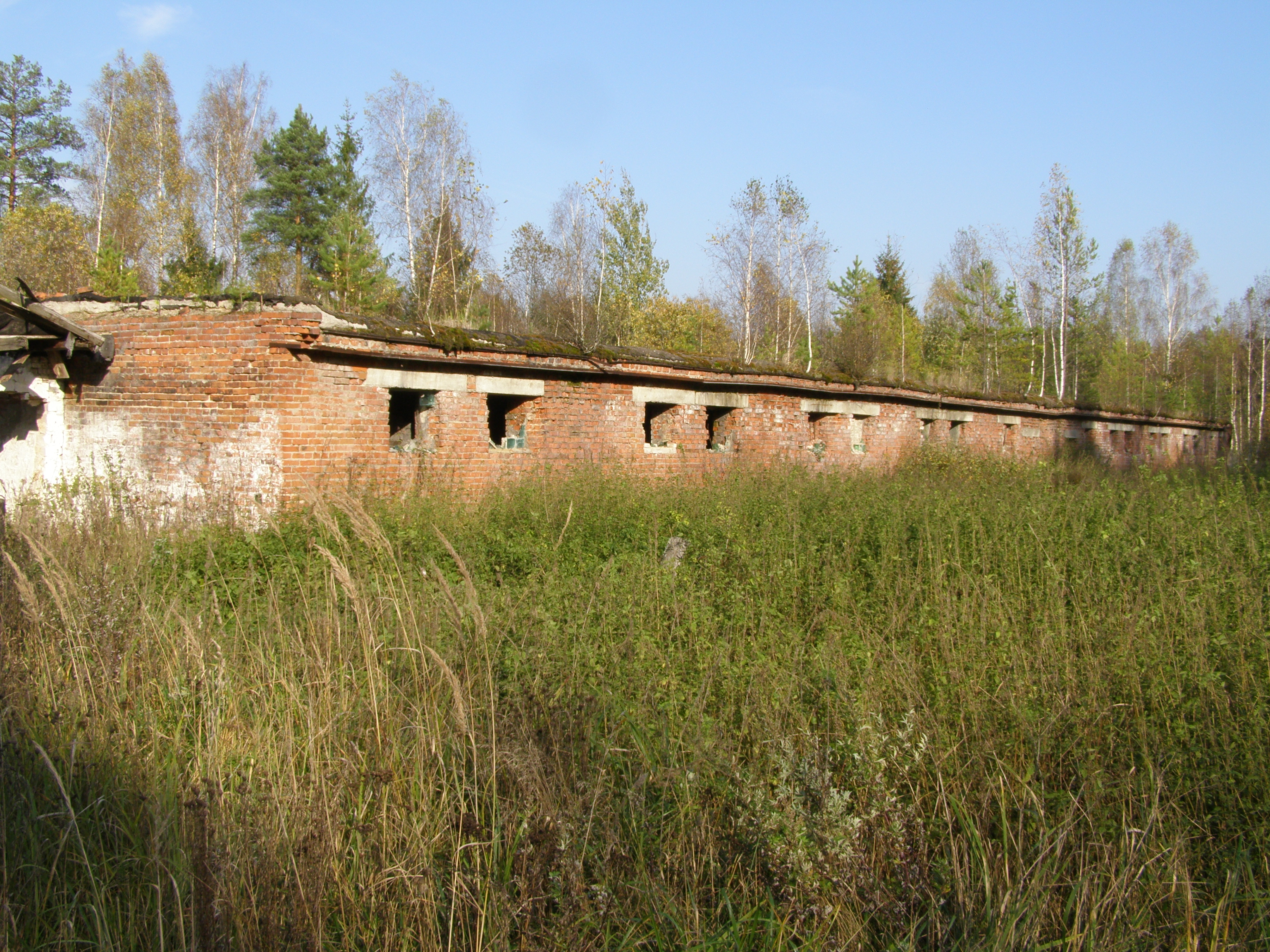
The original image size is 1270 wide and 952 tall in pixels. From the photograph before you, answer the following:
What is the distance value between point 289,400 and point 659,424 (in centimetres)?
560

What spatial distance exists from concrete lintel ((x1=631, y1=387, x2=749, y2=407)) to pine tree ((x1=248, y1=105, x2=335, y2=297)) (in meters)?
22.2

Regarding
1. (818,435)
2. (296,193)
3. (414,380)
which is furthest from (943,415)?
(296,193)

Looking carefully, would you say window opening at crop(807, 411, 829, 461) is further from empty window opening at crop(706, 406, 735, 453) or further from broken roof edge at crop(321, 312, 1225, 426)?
empty window opening at crop(706, 406, 735, 453)

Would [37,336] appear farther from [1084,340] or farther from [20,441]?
[1084,340]

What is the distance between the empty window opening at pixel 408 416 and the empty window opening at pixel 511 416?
989mm

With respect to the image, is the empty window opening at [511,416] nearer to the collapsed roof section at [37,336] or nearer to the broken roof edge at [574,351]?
the broken roof edge at [574,351]

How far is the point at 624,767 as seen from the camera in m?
2.96

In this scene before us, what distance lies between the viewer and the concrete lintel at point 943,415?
1691 centimetres

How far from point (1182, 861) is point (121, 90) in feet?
Answer: 122

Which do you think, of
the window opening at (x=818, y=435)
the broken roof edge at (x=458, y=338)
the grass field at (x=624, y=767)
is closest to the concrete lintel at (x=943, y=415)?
the broken roof edge at (x=458, y=338)

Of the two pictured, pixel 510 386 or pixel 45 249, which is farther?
pixel 45 249

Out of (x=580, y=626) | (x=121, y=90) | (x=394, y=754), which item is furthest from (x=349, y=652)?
(x=121, y=90)

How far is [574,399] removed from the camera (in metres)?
10.8

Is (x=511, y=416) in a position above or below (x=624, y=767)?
above
